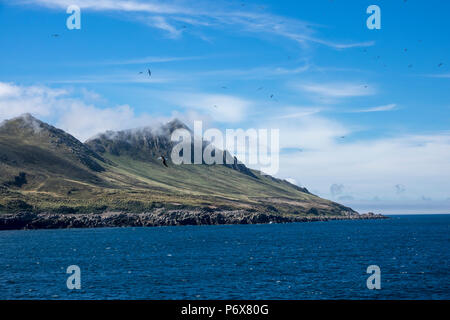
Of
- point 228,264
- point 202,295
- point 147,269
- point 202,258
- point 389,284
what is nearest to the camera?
point 202,295

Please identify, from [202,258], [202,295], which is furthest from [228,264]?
[202,295]

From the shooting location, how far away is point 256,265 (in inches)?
4023
